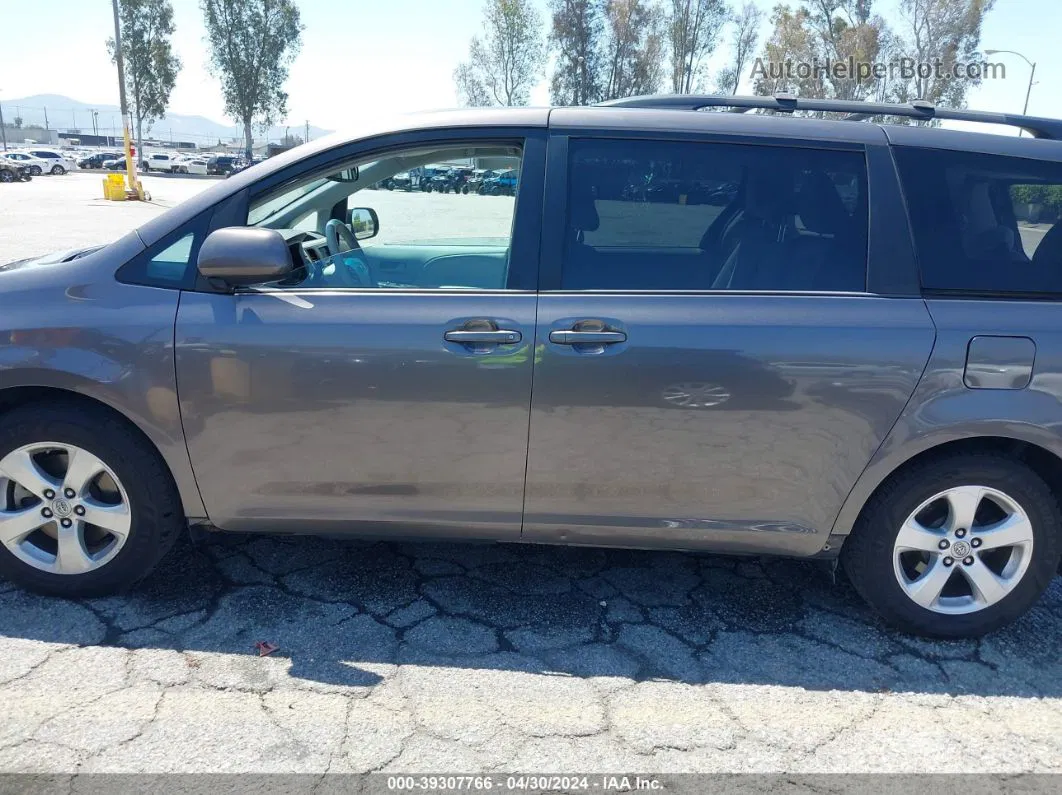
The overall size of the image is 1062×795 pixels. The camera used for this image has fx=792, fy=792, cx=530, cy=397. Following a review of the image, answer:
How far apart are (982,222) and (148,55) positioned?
69.0 m

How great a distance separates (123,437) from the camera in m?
2.75

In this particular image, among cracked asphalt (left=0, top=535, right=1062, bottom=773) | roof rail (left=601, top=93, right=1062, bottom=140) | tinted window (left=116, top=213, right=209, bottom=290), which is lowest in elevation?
cracked asphalt (left=0, top=535, right=1062, bottom=773)

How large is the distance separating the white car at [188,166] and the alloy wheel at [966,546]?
6059 cm

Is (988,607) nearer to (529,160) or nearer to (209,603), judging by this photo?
(529,160)

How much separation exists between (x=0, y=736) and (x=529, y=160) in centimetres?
237

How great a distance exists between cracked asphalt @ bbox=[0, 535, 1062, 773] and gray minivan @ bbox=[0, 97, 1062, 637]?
0.27 m

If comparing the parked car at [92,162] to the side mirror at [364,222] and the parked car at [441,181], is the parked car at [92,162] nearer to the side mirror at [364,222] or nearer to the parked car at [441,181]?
the side mirror at [364,222]

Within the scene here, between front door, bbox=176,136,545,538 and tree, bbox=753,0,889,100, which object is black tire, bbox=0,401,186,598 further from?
tree, bbox=753,0,889,100

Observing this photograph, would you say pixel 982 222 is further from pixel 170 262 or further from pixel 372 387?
pixel 170 262

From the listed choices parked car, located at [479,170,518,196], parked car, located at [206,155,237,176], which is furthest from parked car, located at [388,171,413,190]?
parked car, located at [206,155,237,176]

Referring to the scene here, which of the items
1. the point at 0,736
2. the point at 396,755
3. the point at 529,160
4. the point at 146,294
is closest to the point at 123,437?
the point at 146,294

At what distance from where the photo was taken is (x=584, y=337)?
2586 millimetres

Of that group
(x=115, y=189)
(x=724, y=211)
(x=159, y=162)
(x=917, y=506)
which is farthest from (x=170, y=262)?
(x=159, y=162)

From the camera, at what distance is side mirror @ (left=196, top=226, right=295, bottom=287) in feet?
8.43
